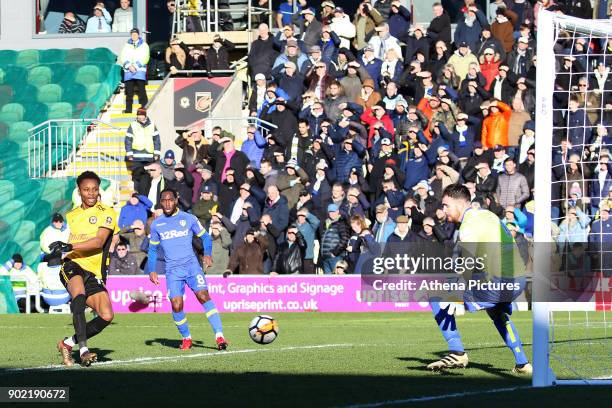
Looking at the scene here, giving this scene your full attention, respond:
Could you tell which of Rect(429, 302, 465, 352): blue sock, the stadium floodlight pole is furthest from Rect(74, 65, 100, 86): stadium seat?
the stadium floodlight pole

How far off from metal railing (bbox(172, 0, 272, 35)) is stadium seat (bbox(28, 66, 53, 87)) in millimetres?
3273

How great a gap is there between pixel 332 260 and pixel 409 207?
177 cm

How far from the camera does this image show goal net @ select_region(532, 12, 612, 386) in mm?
11398

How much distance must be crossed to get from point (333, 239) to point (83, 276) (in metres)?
11.6

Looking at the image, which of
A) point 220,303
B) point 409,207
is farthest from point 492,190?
point 220,303

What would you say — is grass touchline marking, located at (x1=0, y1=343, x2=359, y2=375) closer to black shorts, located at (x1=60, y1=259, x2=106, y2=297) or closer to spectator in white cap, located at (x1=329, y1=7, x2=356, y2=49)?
black shorts, located at (x1=60, y1=259, x2=106, y2=297)

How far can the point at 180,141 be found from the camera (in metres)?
28.2

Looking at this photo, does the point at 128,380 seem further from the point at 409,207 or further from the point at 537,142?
the point at 409,207

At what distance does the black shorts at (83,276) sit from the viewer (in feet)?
44.4

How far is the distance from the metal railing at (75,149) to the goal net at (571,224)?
10154 millimetres

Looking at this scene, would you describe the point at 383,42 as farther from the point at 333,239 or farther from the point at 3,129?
the point at 3,129

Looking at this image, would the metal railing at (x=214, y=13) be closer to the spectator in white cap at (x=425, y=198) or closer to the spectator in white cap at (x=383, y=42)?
the spectator in white cap at (x=383, y=42)

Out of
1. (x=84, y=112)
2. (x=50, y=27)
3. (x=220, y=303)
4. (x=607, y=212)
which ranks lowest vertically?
(x=220, y=303)

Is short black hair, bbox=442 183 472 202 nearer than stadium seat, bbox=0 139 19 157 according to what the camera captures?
Yes
